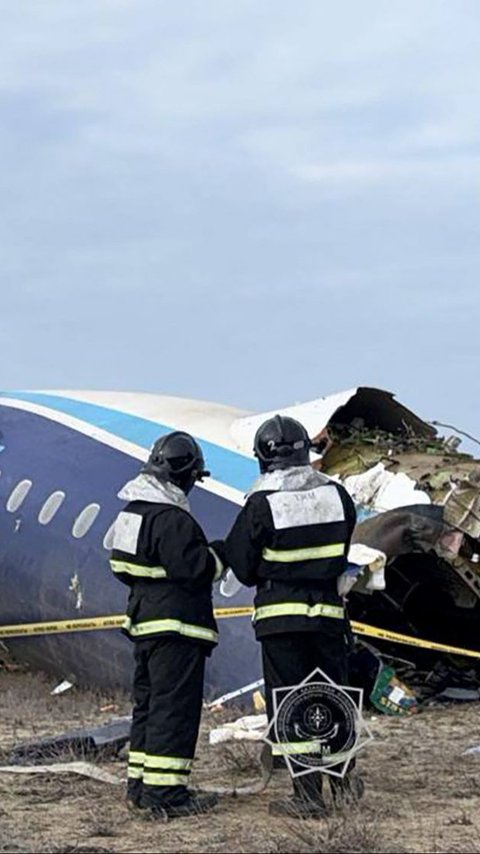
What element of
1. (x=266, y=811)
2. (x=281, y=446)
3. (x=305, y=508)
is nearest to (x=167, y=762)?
(x=266, y=811)

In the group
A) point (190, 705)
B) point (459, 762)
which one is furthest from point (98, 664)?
point (190, 705)

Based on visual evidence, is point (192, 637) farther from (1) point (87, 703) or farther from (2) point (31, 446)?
(2) point (31, 446)

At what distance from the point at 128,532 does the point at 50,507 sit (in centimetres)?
740

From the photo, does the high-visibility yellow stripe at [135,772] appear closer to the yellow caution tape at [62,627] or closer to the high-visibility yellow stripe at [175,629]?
the high-visibility yellow stripe at [175,629]

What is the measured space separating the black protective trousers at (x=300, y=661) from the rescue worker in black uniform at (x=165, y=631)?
1.54 ft

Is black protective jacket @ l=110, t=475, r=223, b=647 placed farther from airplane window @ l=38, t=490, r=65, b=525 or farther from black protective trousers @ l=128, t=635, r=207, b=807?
airplane window @ l=38, t=490, r=65, b=525

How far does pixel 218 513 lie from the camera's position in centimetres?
1558

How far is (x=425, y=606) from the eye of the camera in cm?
1825

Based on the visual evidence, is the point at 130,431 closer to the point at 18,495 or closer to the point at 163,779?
the point at 18,495

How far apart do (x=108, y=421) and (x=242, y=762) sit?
7.30 meters

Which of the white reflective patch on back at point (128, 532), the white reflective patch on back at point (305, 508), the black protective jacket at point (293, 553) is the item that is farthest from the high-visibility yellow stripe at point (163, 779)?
the white reflective patch on back at point (305, 508)

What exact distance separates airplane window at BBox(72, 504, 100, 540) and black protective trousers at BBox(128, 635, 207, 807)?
673 cm

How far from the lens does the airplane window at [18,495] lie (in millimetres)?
17858

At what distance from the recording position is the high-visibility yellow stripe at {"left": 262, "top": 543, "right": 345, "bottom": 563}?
975 centimetres
